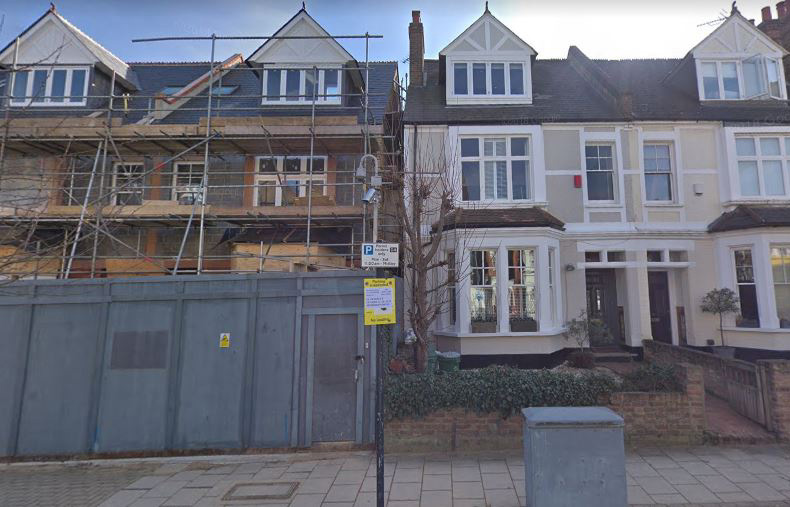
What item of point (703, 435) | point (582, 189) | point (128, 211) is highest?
point (582, 189)

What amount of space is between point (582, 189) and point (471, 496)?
975 cm

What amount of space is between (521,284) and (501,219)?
Result: 1.86 m

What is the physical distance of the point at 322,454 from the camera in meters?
6.62

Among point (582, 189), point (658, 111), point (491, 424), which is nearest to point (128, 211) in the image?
point (491, 424)

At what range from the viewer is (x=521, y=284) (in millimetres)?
10898

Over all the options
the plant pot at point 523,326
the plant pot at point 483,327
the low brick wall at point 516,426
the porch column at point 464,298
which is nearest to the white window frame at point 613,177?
the plant pot at point 523,326

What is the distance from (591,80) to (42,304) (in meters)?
16.1

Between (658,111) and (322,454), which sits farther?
(658,111)

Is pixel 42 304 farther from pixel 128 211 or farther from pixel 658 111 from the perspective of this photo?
pixel 658 111

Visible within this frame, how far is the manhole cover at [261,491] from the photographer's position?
5.25 meters

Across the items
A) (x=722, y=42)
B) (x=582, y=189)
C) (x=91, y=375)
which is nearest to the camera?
(x=91, y=375)

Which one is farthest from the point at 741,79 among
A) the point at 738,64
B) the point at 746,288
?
the point at 746,288

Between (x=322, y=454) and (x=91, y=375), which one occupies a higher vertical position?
(x=91, y=375)

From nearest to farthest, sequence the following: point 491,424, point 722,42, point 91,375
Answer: point 491,424 < point 91,375 < point 722,42
